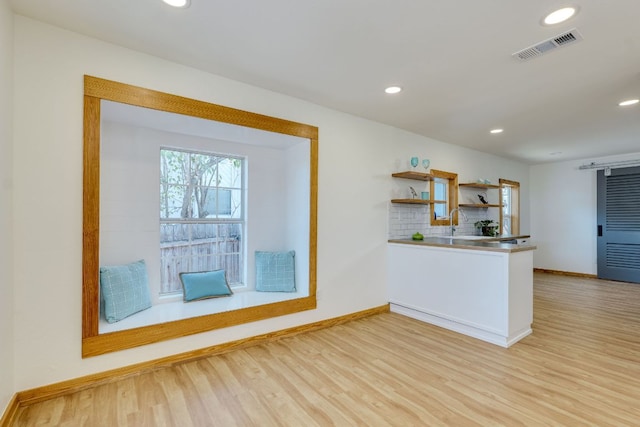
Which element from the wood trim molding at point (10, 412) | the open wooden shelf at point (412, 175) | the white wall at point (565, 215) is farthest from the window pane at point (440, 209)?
the wood trim molding at point (10, 412)

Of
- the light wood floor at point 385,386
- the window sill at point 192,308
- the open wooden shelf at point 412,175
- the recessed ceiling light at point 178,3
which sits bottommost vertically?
the light wood floor at point 385,386

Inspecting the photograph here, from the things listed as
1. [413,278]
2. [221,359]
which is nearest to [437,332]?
[413,278]

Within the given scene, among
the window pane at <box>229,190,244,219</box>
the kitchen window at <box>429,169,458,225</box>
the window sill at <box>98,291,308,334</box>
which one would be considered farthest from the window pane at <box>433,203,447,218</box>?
the window pane at <box>229,190,244,219</box>

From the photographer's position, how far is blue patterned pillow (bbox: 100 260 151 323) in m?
2.46

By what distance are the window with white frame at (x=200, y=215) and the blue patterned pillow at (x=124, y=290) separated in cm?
34

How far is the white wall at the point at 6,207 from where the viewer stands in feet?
5.71

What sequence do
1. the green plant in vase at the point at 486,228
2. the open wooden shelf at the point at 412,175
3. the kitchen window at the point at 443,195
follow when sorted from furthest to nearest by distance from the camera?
the green plant in vase at the point at 486,228
the kitchen window at the point at 443,195
the open wooden shelf at the point at 412,175

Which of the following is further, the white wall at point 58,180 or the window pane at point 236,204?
the window pane at point 236,204

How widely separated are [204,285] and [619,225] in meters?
7.36

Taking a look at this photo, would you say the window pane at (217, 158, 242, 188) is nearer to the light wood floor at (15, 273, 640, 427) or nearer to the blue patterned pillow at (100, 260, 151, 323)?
the blue patterned pillow at (100, 260, 151, 323)

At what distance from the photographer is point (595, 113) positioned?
11.7ft

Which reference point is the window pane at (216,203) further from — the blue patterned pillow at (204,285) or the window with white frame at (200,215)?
the blue patterned pillow at (204,285)

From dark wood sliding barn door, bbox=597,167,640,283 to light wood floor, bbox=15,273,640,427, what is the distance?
347 centimetres

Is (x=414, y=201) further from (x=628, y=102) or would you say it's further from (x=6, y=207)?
(x=6, y=207)
